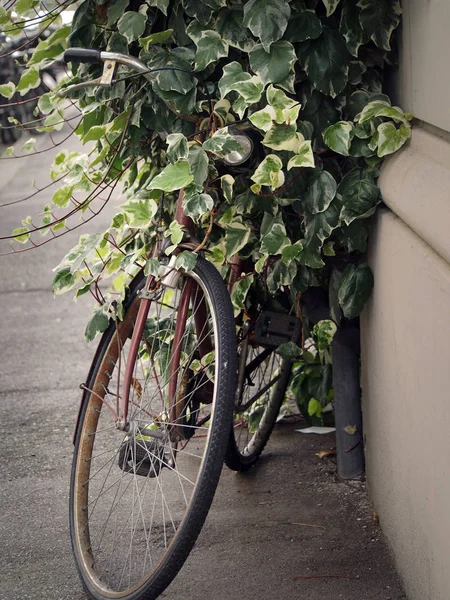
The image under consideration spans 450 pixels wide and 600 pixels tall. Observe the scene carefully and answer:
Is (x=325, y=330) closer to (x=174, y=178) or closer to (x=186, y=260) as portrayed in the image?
(x=186, y=260)

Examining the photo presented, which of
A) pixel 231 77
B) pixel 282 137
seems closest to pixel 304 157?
pixel 282 137

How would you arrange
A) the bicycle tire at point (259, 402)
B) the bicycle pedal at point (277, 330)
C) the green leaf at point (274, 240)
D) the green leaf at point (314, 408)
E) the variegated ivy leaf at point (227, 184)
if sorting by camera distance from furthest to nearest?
the green leaf at point (314, 408) → the bicycle tire at point (259, 402) → the bicycle pedal at point (277, 330) → the green leaf at point (274, 240) → the variegated ivy leaf at point (227, 184)

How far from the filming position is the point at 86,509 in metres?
2.70

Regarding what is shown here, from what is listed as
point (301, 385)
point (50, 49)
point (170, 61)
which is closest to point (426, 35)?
point (170, 61)

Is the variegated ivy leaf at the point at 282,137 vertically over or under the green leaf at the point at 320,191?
over

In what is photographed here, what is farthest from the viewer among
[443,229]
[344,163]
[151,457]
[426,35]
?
[344,163]

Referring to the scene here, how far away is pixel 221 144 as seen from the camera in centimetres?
244

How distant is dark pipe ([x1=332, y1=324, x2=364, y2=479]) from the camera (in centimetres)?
306

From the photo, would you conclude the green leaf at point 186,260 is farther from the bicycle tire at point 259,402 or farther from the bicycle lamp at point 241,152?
the bicycle tire at point 259,402

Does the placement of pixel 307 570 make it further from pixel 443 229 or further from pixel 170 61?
pixel 170 61

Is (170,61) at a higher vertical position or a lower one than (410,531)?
higher

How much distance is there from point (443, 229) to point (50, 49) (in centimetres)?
169

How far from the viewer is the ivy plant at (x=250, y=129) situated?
2.44 metres

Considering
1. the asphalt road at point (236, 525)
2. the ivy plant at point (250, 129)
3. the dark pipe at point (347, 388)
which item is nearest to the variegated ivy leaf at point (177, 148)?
the ivy plant at point (250, 129)
